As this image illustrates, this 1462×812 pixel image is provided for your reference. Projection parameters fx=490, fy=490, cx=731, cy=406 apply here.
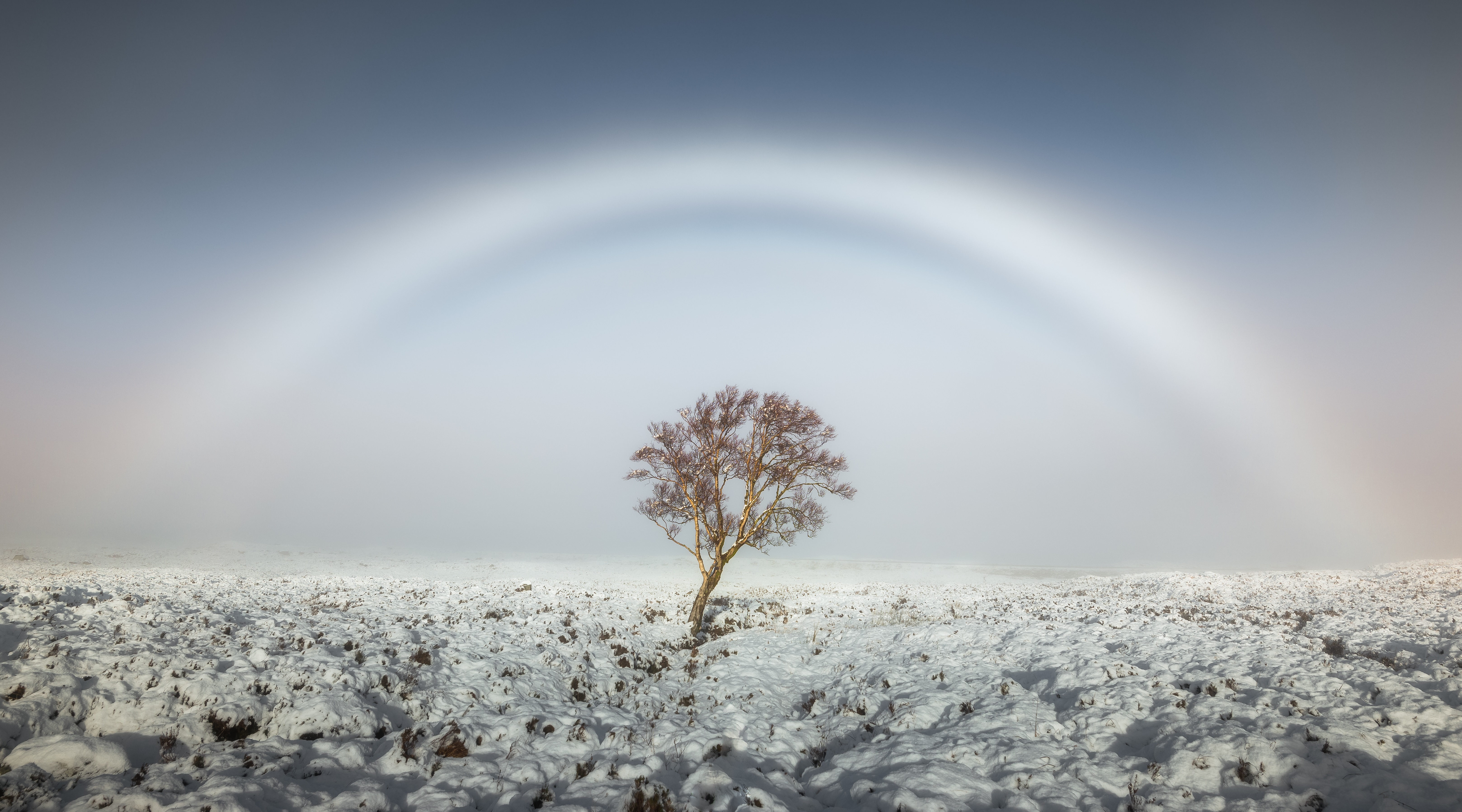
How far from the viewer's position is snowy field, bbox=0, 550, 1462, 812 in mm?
6754

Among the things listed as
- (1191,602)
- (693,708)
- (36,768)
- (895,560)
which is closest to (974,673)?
(693,708)

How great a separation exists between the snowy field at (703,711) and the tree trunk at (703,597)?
1.84 meters

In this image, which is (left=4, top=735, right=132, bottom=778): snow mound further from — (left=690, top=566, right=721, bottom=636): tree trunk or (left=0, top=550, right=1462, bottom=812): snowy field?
(left=690, top=566, right=721, bottom=636): tree trunk

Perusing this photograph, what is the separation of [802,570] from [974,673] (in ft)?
168

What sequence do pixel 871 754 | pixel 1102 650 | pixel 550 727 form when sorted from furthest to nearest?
pixel 1102 650 < pixel 550 727 < pixel 871 754

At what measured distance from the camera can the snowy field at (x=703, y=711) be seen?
6.75 meters

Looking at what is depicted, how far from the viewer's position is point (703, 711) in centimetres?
1130

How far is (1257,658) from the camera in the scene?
11570mm

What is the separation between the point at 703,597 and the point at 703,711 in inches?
394

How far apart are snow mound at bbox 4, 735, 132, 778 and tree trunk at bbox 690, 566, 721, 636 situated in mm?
15782

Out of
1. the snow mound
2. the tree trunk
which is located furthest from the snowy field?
the tree trunk

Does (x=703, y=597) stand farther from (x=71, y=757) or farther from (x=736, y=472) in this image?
(x=71, y=757)

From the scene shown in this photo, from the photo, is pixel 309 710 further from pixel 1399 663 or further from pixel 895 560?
pixel 895 560

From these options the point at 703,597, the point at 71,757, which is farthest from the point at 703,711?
the point at 703,597
